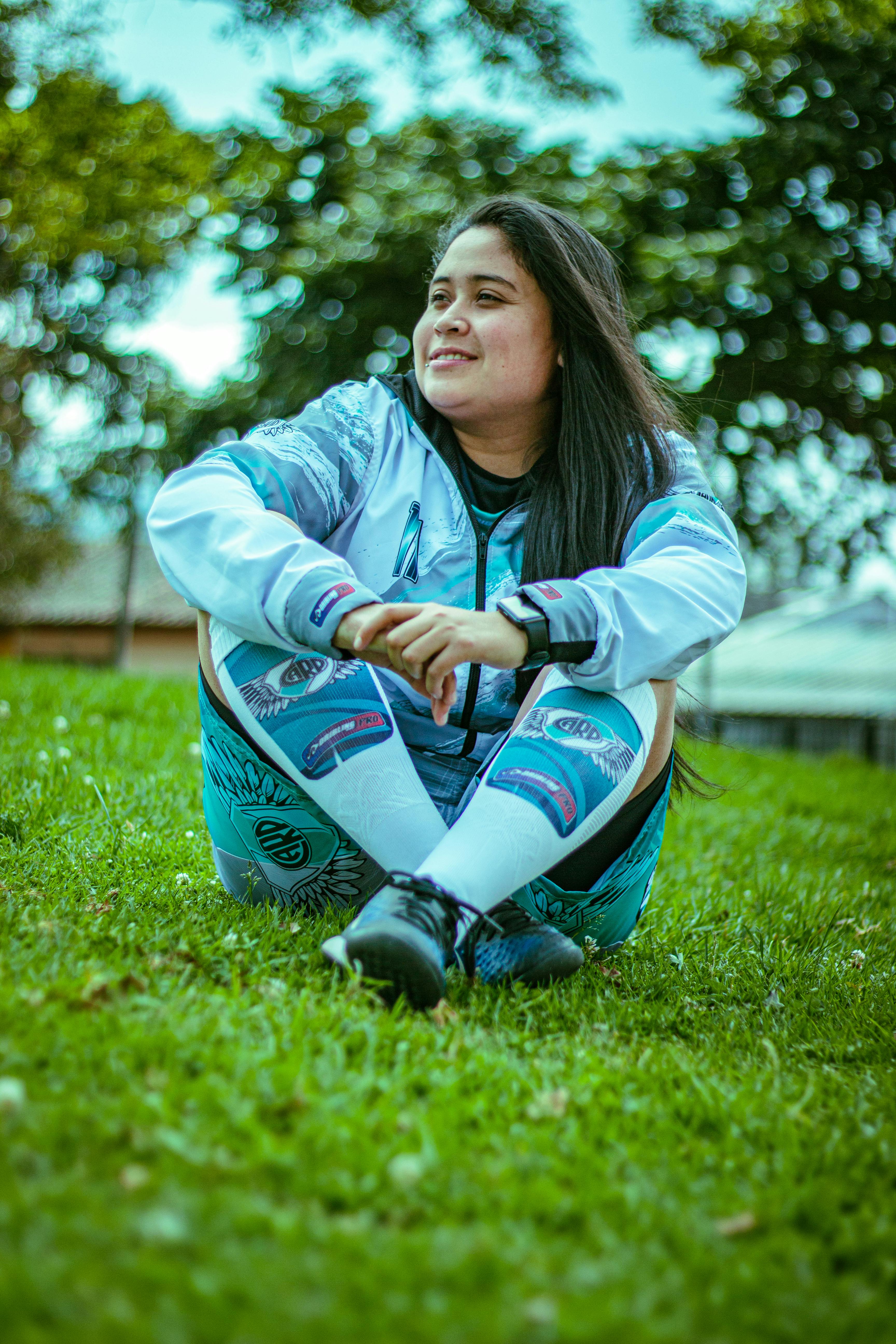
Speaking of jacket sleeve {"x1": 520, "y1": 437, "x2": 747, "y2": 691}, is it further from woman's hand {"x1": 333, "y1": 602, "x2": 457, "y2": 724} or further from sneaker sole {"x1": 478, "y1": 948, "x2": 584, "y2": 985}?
sneaker sole {"x1": 478, "y1": 948, "x2": 584, "y2": 985}

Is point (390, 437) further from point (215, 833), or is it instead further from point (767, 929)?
point (767, 929)

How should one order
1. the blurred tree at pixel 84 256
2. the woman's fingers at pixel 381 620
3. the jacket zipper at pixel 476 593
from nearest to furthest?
1. the woman's fingers at pixel 381 620
2. the jacket zipper at pixel 476 593
3. the blurred tree at pixel 84 256

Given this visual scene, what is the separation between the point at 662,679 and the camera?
212 centimetres

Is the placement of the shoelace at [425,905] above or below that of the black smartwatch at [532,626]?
below

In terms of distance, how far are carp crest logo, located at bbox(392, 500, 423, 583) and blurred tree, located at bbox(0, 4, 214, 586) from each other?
9.65m

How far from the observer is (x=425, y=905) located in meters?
1.73

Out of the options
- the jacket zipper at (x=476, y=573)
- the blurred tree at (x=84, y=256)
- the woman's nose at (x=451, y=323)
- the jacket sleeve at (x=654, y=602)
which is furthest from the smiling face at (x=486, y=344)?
the blurred tree at (x=84, y=256)

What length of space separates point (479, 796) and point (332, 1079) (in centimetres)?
59

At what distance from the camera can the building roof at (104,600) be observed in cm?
3234

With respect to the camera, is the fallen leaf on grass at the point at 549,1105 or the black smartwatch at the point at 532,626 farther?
the black smartwatch at the point at 532,626

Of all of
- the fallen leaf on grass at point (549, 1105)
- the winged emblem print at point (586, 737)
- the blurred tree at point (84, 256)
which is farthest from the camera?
the blurred tree at point (84, 256)

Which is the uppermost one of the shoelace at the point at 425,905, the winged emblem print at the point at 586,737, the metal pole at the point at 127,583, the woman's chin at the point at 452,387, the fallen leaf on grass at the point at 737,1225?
the woman's chin at the point at 452,387

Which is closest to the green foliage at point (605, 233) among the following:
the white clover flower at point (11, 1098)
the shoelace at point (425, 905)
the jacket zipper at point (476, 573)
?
the jacket zipper at point (476, 573)

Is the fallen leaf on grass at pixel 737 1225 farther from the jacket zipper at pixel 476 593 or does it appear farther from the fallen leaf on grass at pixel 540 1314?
the jacket zipper at pixel 476 593
